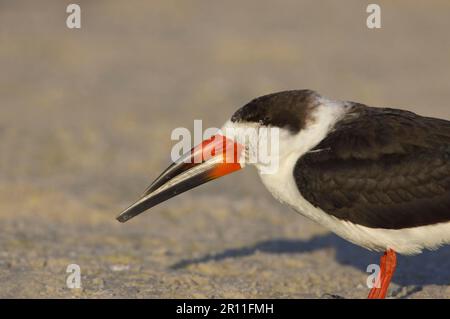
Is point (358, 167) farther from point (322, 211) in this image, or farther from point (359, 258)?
point (359, 258)

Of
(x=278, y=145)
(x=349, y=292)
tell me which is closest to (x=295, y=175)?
(x=278, y=145)

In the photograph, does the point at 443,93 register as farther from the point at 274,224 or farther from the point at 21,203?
the point at 21,203

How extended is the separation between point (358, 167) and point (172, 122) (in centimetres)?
641

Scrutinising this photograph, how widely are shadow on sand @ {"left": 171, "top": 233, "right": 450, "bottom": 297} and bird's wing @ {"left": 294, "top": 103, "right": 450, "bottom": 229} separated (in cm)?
130

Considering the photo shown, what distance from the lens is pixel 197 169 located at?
21.7 feet

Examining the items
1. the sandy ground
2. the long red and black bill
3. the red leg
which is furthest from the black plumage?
the sandy ground

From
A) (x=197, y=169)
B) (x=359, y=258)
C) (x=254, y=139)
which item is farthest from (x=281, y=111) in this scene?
(x=359, y=258)

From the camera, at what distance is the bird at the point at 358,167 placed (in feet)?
20.2

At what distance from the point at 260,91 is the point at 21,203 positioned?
521 centimetres

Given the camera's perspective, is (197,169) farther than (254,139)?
Yes

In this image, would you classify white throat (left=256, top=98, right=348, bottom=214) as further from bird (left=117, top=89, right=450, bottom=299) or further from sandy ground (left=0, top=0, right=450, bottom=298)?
sandy ground (left=0, top=0, right=450, bottom=298)

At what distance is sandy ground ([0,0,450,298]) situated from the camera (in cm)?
Result: 758

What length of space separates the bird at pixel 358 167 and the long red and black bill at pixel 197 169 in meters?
0.02
